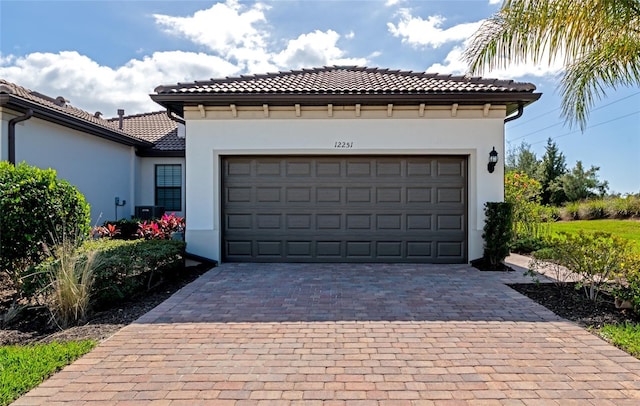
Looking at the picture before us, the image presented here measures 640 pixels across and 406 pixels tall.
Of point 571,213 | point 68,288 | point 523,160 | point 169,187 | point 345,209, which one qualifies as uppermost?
point 523,160

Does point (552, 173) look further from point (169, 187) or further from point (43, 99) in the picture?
point (43, 99)

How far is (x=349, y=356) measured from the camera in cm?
369

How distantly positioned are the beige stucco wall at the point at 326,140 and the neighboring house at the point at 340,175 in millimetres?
23

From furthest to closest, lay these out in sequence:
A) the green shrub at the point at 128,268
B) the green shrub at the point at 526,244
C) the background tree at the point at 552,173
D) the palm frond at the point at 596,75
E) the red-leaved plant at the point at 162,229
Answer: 1. the background tree at the point at 552,173
2. the green shrub at the point at 526,244
3. the red-leaved plant at the point at 162,229
4. the palm frond at the point at 596,75
5. the green shrub at the point at 128,268

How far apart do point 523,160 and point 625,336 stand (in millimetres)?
32076

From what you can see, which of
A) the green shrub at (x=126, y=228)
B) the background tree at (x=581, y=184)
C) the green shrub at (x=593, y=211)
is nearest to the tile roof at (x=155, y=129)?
the green shrub at (x=126, y=228)

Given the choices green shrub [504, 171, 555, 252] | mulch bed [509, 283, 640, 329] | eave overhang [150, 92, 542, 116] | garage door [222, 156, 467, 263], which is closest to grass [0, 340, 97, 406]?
garage door [222, 156, 467, 263]

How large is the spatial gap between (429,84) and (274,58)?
5786mm

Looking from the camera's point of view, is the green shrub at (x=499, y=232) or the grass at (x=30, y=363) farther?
the green shrub at (x=499, y=232)

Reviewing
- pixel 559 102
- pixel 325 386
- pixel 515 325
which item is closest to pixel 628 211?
pixel 559 102

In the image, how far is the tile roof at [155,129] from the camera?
1375cm

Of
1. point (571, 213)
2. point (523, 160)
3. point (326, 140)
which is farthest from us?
point (523, 160)

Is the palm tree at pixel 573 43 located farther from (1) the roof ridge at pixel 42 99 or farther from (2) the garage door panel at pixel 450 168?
(1) the roof ridge at pixel 42 99

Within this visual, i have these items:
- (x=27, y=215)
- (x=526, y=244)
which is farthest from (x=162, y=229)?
(x=526, y=244)
